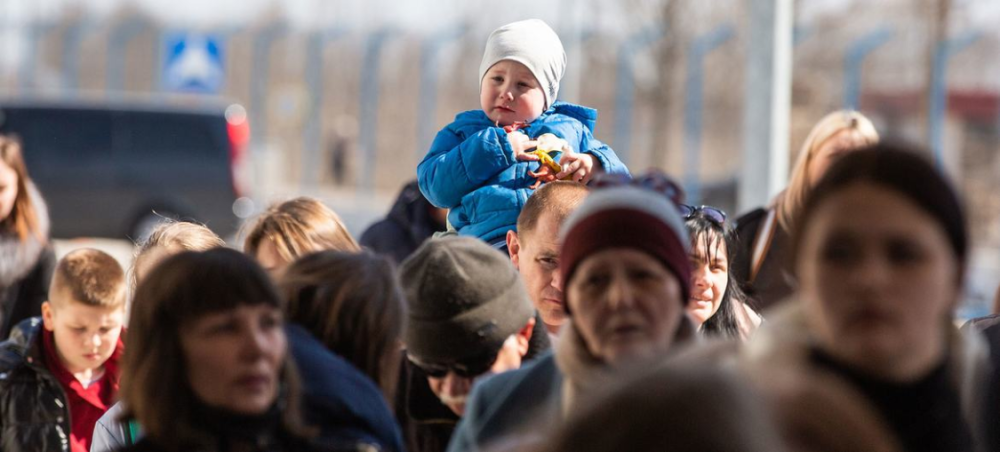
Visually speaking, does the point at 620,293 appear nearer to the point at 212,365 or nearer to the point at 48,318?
the point at 212,365

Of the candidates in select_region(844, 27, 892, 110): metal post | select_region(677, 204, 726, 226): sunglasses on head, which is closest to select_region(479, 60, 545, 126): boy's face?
select_region(677, 204, 726, 226): sunglasses on head

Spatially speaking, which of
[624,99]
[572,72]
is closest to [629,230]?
[624,99]

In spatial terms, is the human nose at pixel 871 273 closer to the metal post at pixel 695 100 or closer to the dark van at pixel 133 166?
the metal post at pixel 695 100

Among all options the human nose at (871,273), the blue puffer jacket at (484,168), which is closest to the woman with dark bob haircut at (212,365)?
the human nose at (871,273)

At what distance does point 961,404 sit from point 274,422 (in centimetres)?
124

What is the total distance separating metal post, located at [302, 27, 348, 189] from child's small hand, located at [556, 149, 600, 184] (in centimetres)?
1952

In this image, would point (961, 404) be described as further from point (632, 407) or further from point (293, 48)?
point (293, 48)

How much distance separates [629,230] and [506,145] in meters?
1.60

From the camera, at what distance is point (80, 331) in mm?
4504

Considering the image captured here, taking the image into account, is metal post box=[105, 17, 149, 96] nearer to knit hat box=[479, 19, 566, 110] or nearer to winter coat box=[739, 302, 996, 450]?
knit hat box=[479, 19, 566, 110]

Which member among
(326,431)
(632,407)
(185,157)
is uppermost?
(632,407)

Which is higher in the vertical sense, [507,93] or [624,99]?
[507,93]

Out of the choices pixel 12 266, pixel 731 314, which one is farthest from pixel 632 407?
pixel 12 266

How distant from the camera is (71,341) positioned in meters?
4.49
